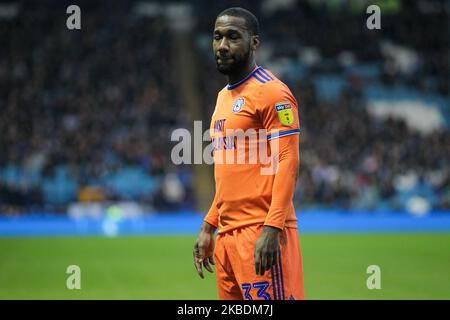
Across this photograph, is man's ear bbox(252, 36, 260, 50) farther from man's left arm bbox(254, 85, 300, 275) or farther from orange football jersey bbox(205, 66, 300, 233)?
man's left arm bbox(254, 85, 300, 275)

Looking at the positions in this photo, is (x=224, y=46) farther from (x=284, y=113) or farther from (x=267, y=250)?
(x=267, y=250)

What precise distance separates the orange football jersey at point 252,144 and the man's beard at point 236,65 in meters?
0.08

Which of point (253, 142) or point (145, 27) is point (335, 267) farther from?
point (145, 27)

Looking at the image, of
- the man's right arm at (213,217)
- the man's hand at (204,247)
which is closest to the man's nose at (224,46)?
the man's right arm at (213,217)

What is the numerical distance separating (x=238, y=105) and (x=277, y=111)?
11.8 inches

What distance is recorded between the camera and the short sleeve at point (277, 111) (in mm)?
3963

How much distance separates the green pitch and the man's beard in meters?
5.54

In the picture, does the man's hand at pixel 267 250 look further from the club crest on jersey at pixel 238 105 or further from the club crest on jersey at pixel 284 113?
the club crest on jersey at pixel 238 105

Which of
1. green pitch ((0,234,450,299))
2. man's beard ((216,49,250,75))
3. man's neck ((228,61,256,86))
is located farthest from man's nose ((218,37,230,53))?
green pitch ((0,234,450,299))

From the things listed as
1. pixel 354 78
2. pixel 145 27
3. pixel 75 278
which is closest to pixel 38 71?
pixel 145 27

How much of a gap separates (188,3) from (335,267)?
21.6 m

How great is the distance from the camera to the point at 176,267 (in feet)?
40.1

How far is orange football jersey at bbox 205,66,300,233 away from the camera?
3.99 metres

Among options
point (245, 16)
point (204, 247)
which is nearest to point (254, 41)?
point (245, 16)
